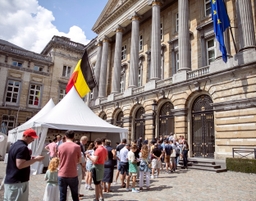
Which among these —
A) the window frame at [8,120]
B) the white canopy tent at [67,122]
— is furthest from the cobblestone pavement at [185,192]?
the window frame at [8,120]

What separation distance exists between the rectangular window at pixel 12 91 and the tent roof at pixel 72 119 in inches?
877

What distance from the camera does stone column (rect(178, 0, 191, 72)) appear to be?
56.5ft

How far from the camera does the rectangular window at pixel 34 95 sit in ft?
108

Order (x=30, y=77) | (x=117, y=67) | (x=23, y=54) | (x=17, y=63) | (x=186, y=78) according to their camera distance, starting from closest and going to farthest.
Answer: (x=186, y=78), (x=117, y=67), (x=17, y=63), (x=23, y=54), (x=30, y=77)

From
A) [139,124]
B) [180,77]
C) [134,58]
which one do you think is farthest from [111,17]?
[180,77]

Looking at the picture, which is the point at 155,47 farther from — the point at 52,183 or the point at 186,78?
the point at 52,183

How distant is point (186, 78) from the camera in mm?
16562

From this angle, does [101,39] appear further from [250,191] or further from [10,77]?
[250,191]

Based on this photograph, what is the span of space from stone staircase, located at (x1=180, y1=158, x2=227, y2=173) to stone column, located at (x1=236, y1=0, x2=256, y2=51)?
300 inches

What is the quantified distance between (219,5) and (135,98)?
10946mm

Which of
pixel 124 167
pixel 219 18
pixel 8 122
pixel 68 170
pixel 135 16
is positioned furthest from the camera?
pixel 8 122

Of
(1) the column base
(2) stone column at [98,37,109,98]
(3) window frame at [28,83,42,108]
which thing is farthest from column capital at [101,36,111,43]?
(1) the column base

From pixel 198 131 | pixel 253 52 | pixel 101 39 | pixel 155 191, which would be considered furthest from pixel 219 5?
pixel 101 39

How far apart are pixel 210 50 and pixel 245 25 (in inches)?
169
